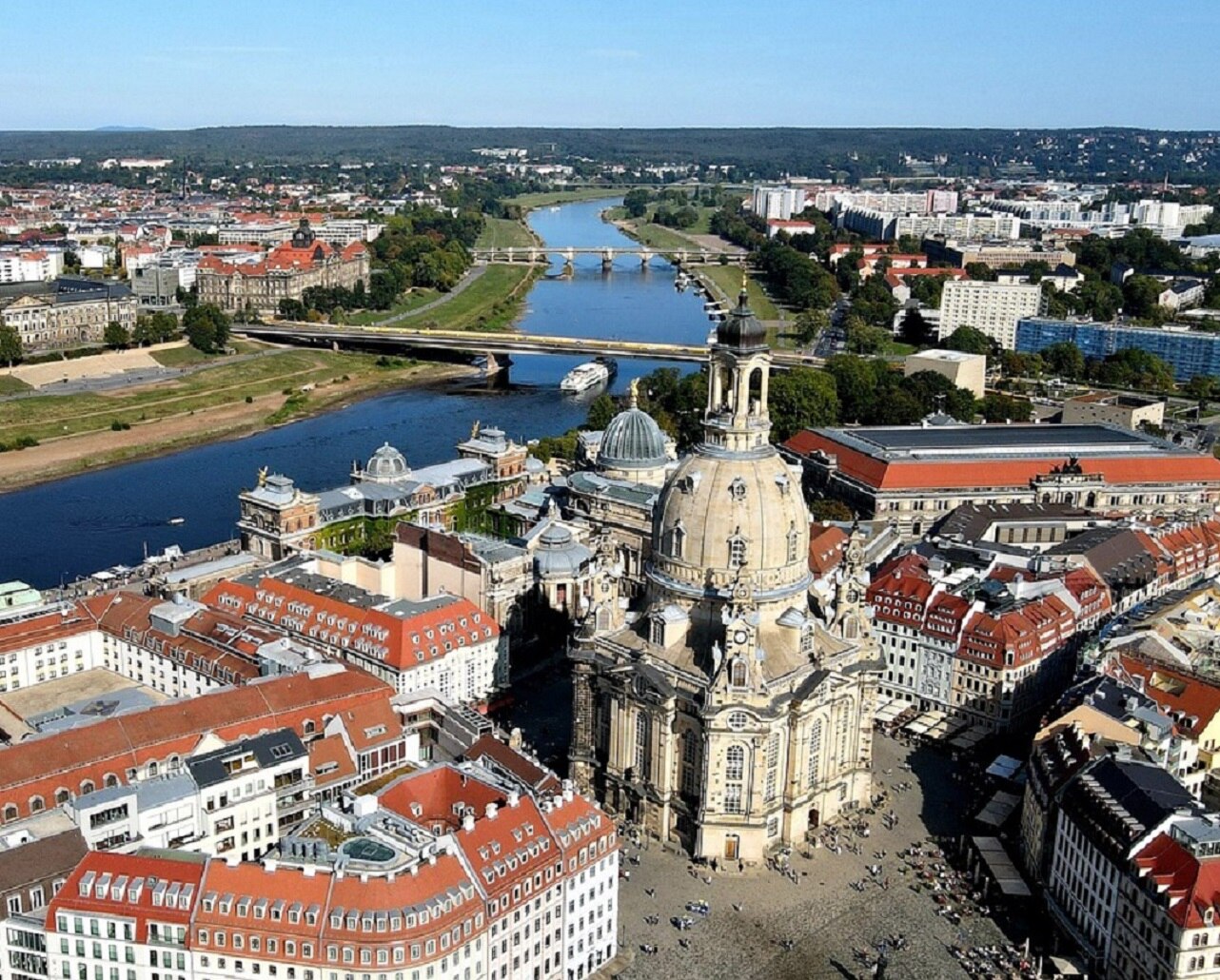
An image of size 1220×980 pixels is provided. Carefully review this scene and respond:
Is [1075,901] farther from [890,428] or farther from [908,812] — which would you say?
[890,428]

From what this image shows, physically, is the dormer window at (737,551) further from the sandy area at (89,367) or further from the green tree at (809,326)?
the green tree at (809,326)

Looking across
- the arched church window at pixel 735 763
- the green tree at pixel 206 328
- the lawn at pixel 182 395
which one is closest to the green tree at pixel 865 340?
the lawn at pixel 182 395

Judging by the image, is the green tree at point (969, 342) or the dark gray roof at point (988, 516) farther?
the green tree at point (969, 342)

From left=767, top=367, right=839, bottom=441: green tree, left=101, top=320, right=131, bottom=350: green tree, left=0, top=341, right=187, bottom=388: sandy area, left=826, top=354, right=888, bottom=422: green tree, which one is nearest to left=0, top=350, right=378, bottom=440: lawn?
left=0, top=341, right=187, bottom=388: sandy area

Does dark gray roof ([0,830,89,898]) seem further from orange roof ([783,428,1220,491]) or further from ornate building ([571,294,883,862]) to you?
A: orange roof ([783,428,1220,491])

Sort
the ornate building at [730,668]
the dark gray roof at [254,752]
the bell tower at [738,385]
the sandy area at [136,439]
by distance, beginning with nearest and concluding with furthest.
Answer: the dark gray roof at [254,752]
the ornate building at [730,668]
the bell tower at [738,385]
the sandy area at [136,439]
